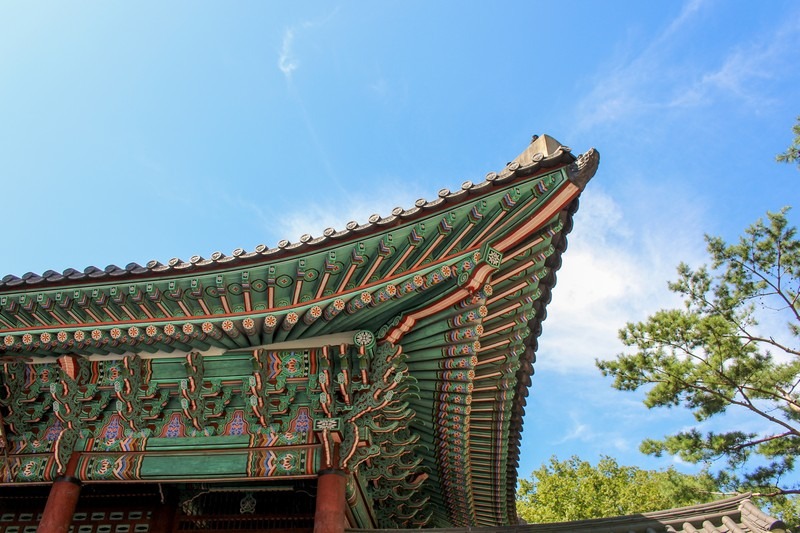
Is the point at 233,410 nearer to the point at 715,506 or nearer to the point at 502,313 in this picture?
the point at 502,313

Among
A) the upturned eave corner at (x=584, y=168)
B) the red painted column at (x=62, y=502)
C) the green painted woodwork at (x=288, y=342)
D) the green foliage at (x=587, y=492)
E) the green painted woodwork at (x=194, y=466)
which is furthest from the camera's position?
the green foliage at (x=587, y=492)

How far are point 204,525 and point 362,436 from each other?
2.92 m

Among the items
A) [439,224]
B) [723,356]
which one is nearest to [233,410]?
[439,224]

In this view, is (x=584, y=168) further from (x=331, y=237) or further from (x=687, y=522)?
(x=687, y=522)

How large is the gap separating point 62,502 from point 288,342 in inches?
126

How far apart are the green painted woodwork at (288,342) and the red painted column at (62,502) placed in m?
0.15

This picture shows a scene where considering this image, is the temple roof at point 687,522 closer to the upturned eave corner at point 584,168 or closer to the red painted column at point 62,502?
the upturned eave corner at point 584,168

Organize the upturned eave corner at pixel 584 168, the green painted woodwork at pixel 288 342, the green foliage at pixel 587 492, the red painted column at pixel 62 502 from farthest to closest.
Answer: the green foliage at pixel 587 492, the red painted column at pixel 62 502, the green painted woodwork at pixel 288 342, the upturned eave corner at pixel 584 168

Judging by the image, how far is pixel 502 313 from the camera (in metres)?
7.75

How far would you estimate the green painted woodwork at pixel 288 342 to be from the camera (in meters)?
6.49

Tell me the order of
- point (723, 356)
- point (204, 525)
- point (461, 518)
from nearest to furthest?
1. point (204, 525)
2. point (461, 518)
3. point (723, 356)

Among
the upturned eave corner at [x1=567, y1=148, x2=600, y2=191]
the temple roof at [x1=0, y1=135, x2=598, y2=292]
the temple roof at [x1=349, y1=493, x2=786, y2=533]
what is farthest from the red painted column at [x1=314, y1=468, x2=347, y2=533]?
the upturned eave corner at [x1=567, y1=148, x2=600, y2=191]

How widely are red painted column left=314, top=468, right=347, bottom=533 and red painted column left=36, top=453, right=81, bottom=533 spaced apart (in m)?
2.95

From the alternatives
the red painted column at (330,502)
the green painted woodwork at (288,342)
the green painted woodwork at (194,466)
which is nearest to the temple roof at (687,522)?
the red painted column at (330,502)
